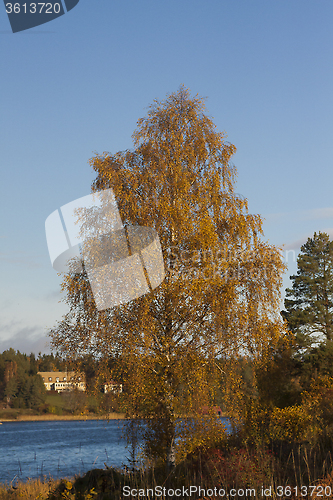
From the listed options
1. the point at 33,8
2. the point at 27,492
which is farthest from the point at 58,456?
the point at 33,8

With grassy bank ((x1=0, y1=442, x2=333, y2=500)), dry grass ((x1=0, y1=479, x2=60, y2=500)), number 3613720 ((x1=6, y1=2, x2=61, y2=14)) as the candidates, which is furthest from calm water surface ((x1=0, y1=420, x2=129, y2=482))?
number 3613720 ((x1=6, y1=2, x2=61, y2=14))

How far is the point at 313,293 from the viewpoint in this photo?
40406 millimetres

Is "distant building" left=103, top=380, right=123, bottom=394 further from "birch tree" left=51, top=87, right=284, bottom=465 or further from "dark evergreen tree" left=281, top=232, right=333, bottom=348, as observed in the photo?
"dark evergreen tree" left=281, top=232, right=333, bottom=348

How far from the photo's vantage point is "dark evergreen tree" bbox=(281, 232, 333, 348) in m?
39.4

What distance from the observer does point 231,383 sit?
14758 millimetres

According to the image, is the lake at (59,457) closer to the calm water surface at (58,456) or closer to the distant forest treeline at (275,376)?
the calm water surface at (58,456)

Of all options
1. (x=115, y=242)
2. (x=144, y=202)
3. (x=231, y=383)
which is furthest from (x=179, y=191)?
(x=231, y=383)

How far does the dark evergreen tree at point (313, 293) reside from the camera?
39384mm

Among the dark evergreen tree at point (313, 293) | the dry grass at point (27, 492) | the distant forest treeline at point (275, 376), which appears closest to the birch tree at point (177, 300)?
the distant forest treeline at point (275, 376)

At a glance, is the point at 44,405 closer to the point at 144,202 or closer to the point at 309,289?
the point at 309,289

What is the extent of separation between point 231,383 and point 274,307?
2.57 meters

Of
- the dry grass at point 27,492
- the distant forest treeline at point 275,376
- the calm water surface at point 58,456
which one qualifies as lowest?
the calm water surface at point 58,456

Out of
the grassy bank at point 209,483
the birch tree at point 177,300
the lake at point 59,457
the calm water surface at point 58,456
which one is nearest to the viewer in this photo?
the grassy bank at point 209,483

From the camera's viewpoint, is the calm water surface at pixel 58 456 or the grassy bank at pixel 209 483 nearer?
the grassy bank at pixel 209 483
